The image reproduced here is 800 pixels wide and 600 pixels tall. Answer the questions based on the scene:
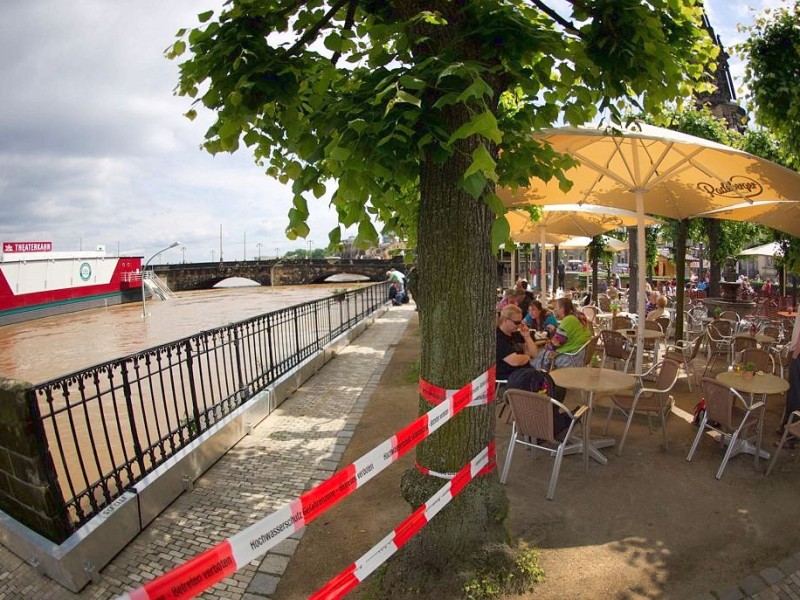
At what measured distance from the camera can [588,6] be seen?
9.77ft

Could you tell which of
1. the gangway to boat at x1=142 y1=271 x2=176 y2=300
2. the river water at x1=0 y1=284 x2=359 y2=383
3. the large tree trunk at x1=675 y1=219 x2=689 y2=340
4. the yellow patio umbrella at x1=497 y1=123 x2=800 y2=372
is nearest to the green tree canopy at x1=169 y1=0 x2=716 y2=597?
the yellow patio umbrella at x1=497 y1=123 x2=800 y2=372

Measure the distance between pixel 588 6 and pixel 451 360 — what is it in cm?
227

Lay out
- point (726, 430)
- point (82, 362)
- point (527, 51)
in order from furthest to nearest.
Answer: point (82, 362), point (726, 430), point (527, 51)

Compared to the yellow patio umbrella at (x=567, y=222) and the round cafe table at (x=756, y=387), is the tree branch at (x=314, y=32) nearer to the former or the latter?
the round cafe table at (x=756, y=387)

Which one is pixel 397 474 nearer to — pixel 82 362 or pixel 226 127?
pixel 226 127

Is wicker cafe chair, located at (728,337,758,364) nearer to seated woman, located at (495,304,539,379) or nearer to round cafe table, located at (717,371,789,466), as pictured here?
round cafe table, located at (717,371,789,466)

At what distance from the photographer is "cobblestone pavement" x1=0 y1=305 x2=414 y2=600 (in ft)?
10.5

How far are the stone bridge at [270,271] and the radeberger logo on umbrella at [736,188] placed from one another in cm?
5202

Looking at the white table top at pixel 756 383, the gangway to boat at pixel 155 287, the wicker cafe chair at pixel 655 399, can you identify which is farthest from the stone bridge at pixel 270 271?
the white table top at pixel 756 383

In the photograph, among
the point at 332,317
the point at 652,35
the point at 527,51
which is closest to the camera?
the point at 527,51

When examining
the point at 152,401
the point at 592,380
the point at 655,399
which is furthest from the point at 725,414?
the point at 152,401

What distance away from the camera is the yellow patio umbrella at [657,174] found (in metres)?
5.19

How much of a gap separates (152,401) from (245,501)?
1189 mm

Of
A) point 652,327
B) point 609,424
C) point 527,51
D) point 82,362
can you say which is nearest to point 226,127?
point 527,51
